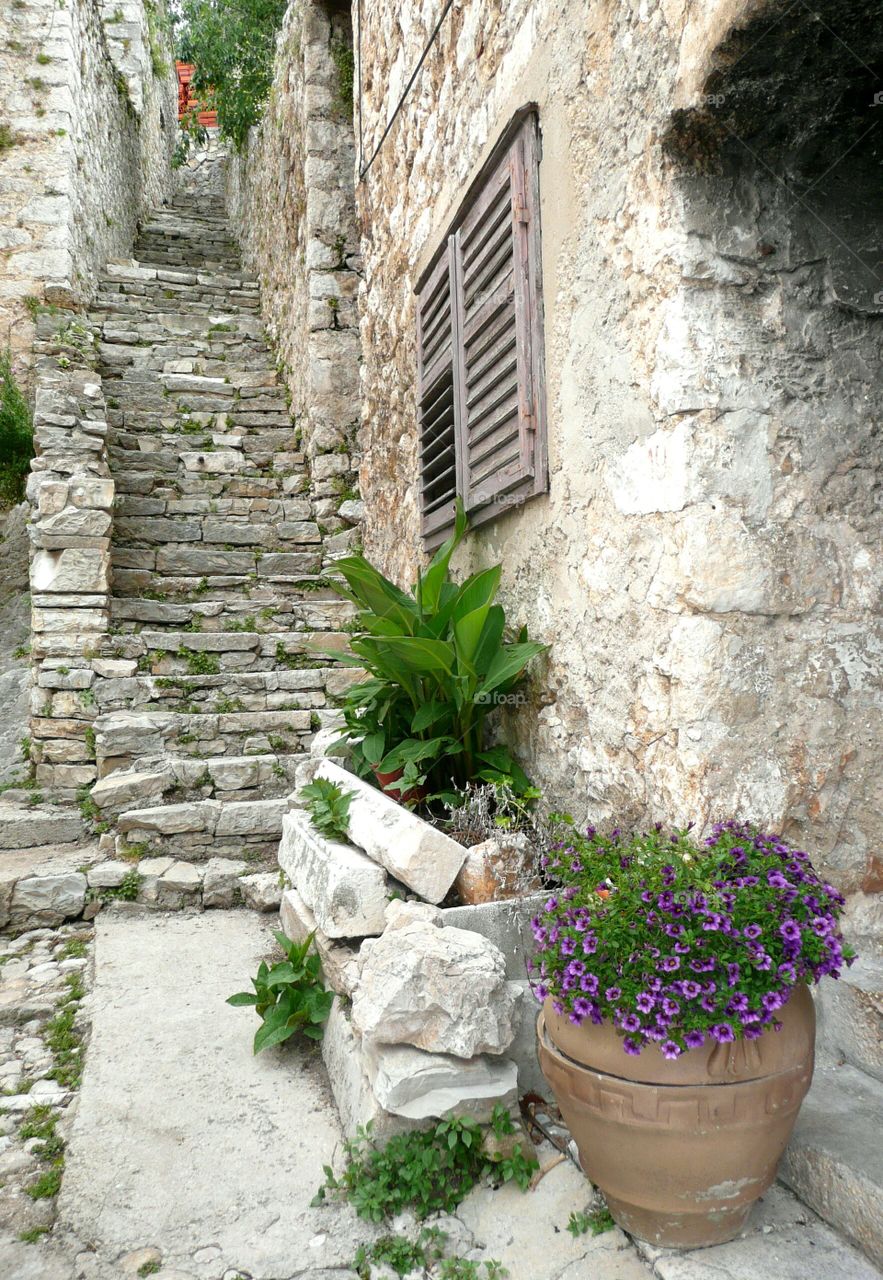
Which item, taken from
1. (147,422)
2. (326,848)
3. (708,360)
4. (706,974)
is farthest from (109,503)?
(706,974)

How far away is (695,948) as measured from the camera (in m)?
1.54

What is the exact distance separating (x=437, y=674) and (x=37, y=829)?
8.28 ft

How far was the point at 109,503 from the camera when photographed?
17.4 feet

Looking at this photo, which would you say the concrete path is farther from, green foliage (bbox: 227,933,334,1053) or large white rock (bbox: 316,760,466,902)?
large white rock (bbox: 316,760,466,902)

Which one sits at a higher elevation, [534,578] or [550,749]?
[534,578]

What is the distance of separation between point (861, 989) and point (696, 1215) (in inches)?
24.2

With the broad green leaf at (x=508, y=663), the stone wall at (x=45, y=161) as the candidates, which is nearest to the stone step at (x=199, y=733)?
the broad green leaf at (x=508, y=663)

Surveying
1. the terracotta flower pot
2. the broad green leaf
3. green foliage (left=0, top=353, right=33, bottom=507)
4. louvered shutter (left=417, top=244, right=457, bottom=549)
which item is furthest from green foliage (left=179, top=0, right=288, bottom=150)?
the terracotta flower pot

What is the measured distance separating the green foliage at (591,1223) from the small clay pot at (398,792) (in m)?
1.45

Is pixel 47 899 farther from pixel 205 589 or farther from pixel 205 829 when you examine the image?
pixel 205 589

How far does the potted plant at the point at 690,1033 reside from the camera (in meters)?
1.51

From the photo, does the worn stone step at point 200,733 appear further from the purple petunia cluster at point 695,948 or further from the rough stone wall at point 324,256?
the purple petunia cluster at point 695,948

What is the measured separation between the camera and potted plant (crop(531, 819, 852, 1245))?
4.94 feet

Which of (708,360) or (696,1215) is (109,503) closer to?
(708,360)
